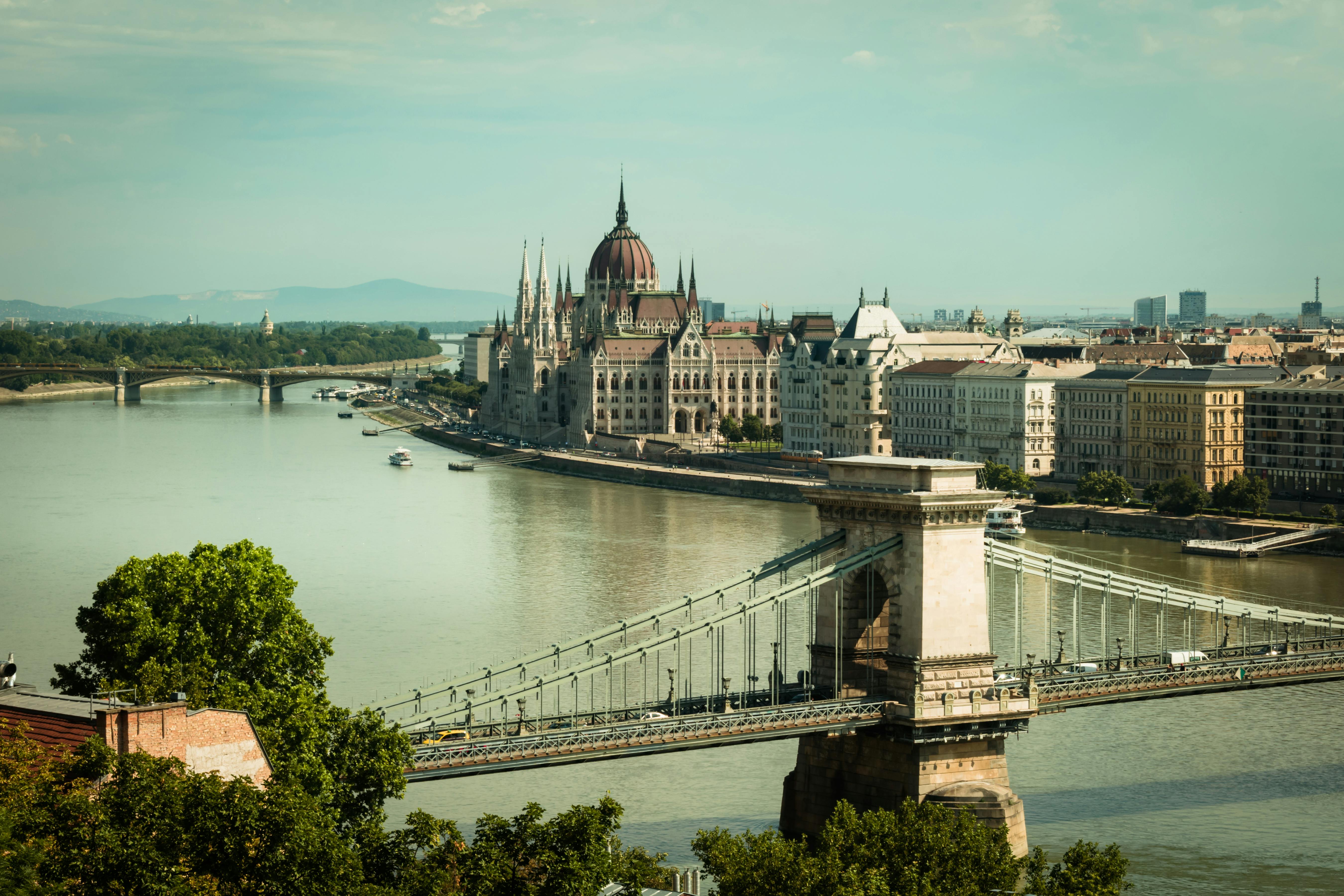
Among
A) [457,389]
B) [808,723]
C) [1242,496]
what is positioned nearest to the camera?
[808,723]

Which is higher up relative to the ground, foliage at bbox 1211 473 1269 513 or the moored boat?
foliage at bbox 1211 473 1269 513

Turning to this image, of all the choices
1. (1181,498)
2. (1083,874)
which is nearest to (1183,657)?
(1083,874)

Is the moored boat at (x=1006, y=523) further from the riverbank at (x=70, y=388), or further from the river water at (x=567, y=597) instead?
the riverbank at (x=70, y=388)

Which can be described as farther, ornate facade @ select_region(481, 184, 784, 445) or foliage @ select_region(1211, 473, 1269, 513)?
ornate facade @ select_region(481, 184, 784, 445)

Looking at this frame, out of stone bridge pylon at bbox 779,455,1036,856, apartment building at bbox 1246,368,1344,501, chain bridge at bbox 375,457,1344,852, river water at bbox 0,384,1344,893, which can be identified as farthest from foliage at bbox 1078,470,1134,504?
stone bridge pylon at bbox 779,455,1036,856

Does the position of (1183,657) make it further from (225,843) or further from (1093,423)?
(1093,423)

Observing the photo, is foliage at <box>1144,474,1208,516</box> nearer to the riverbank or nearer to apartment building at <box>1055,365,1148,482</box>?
apartment building at <box>1055,365,1148,482</box>

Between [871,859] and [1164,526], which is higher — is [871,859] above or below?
above

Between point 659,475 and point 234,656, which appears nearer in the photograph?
point 234,656
